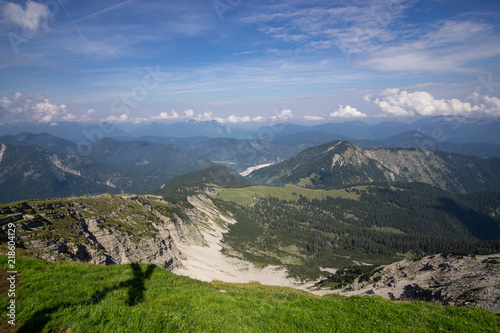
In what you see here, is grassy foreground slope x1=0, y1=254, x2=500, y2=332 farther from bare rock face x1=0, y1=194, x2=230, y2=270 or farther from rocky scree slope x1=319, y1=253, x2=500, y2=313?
bare rock face x1=0, y1=194, x2=230, y2=270

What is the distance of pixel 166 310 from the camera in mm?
11938

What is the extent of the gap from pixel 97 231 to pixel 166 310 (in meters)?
98.3

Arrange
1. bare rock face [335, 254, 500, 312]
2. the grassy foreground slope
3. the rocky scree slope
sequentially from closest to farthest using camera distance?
the grassy foreground slope → bare rock face [335, 254, 500, 312] → the rocky scree slope

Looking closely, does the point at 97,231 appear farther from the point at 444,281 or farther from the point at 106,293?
the point at 444,281

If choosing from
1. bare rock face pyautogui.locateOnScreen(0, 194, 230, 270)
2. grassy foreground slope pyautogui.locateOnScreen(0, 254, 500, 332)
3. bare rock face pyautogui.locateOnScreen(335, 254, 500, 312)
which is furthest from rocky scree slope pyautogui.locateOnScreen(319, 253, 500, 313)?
bare rock face pyautogui.locateOnScreen(0, 194, 230, 270)

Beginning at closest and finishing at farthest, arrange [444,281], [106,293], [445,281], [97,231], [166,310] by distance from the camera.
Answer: [166,310], [106,293], [445,281], [444,281], [97,231]

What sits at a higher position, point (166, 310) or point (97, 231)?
point (166, 310)

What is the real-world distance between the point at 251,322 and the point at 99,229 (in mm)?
101572

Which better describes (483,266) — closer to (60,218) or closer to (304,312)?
(304,312)

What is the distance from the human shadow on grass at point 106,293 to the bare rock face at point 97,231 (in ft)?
198

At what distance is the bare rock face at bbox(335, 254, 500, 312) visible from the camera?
38.7 m

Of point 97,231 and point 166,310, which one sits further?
point 97,231

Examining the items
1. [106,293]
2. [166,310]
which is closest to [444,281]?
[166,310]

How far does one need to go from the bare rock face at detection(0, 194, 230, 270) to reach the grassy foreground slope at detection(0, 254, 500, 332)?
201 ft
